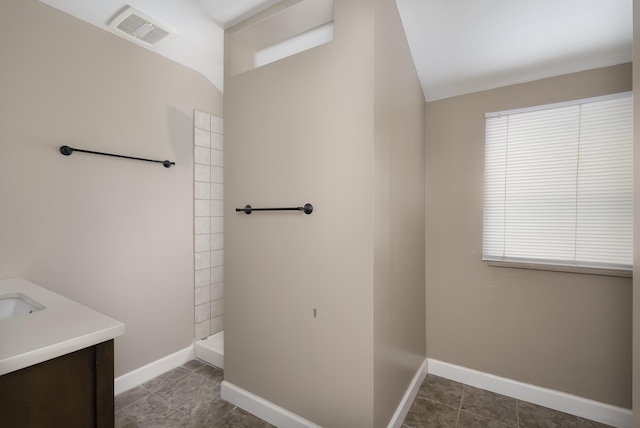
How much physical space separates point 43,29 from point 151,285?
159 centimetres

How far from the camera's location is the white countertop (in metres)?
0.72

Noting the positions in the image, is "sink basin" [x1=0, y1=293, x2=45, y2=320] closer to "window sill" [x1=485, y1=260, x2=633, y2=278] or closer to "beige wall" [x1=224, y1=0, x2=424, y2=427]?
"beige wall" [x1=224, y1=0, x2=424, y2=427]

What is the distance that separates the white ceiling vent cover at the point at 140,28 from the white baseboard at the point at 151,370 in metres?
2.15

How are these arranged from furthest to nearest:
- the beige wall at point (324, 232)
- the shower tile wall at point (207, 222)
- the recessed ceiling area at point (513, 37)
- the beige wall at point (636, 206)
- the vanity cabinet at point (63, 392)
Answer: the shower tile wall at point (207, 222), the recessed ceiling area at point (513, 37), the beige wall at point (324, 232), the beige wall at point (636, 206), the vanity cabinet at point (63, 392)

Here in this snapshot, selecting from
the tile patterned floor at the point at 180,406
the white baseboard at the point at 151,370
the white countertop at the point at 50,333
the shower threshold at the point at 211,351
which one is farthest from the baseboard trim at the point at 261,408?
the white countertop at the point at 50,333

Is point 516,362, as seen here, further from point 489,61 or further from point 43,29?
point 43,29

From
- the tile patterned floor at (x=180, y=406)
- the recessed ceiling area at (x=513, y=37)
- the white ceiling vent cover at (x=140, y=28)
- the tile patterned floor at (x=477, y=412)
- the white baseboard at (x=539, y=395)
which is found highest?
the white ceiling vent cover at (x=140, y=28)

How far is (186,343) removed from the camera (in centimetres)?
231

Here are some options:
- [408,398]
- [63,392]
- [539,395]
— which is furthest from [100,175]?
[539,395]

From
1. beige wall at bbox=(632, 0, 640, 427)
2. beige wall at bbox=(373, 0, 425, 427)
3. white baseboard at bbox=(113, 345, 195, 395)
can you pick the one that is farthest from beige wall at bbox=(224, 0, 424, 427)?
beige wall at bbox=(632, 0, 640, 427)

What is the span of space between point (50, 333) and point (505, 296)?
2.27m

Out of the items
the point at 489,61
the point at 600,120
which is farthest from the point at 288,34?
the point at 600,120

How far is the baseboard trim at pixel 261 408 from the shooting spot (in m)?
1.54

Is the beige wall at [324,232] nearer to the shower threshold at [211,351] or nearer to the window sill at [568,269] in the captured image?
the shower threshold at [211,351]
